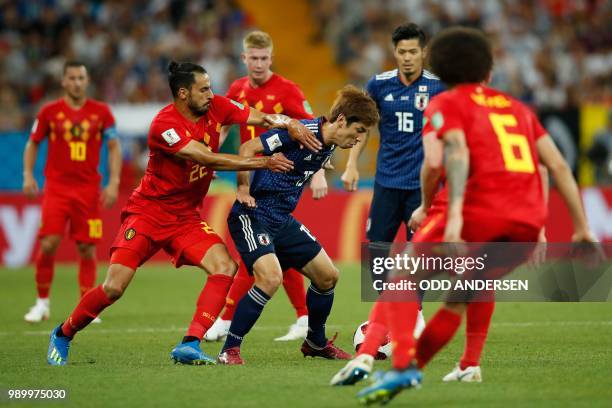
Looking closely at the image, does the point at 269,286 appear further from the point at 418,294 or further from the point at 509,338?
the point at 509,338

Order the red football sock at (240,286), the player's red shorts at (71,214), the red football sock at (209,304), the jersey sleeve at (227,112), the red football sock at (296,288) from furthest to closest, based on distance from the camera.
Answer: the player's red shorts at (71,214) < the red football sock at (296,288) < the red football sock at (240,286) < the jersey sleeve at (227,112) < the red football sock at (209,304)

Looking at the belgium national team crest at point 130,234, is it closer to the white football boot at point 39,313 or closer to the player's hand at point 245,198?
the player's hand at point 245,198

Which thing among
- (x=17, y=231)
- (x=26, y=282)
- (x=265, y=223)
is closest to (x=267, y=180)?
(x=265, y=223)

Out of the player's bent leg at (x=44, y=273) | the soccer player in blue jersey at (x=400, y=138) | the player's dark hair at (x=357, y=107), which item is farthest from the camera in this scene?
the player's bent leg at (x=44, y=273)

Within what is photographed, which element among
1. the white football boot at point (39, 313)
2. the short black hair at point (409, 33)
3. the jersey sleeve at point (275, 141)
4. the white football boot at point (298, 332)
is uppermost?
the short black hair at point (409, 33)

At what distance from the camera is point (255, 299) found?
8.34 meters

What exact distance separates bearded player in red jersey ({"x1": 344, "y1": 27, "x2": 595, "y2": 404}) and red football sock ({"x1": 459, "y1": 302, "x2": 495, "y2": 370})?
62 cm

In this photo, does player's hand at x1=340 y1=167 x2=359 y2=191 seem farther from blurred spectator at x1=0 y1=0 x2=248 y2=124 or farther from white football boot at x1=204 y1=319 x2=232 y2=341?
blurred spectator at x1=0 y1=0 x2=248 y2=124

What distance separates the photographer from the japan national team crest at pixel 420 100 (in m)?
9.79

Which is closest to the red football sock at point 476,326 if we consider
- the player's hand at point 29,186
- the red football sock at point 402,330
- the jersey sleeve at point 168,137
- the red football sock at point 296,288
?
the red football sock at point 402,330

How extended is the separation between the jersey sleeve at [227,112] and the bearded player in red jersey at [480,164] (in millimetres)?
2576

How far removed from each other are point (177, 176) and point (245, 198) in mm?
554

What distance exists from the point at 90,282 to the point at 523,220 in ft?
22.6

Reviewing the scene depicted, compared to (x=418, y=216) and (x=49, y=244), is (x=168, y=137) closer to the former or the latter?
(x=418, y=216)
